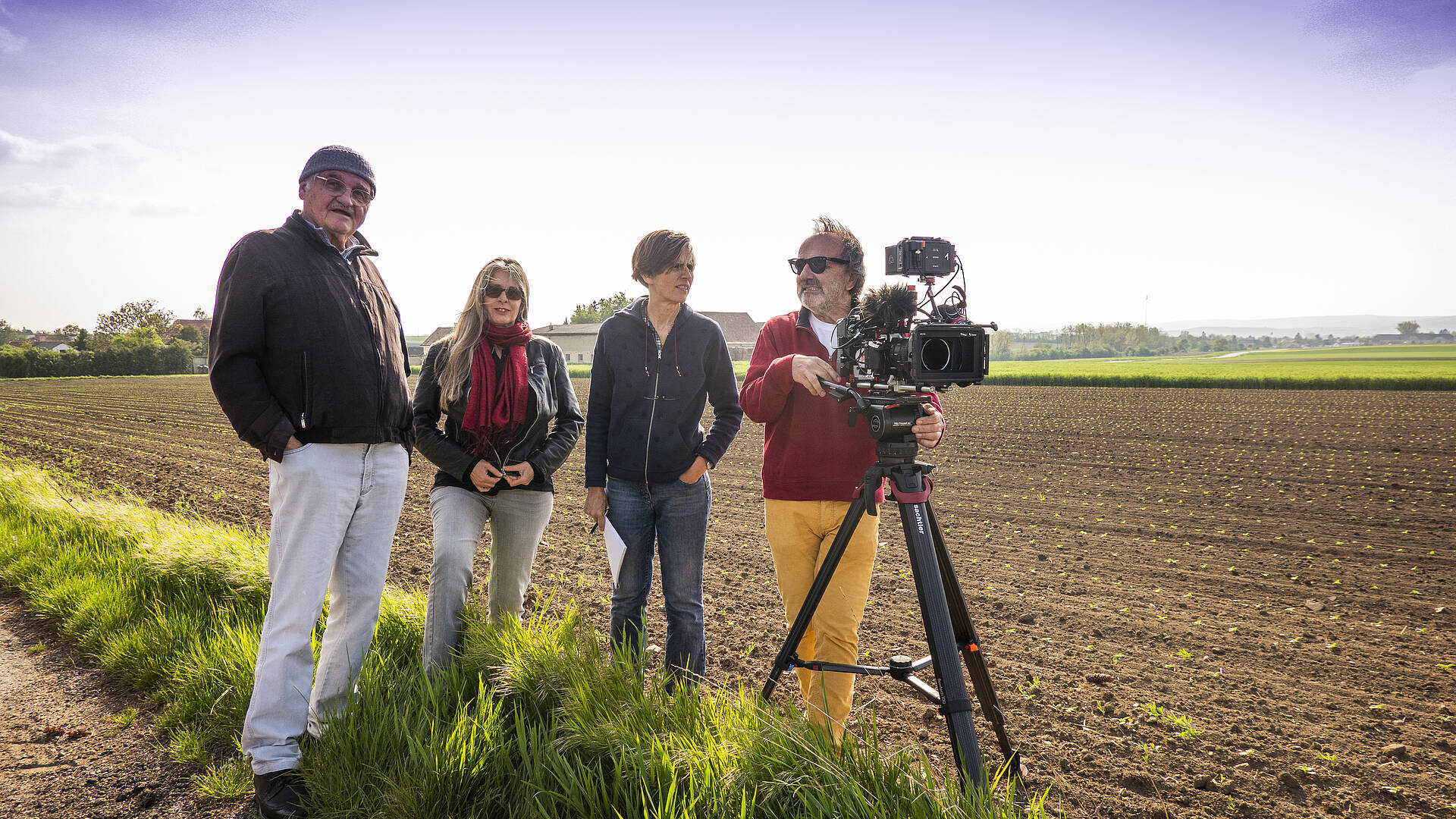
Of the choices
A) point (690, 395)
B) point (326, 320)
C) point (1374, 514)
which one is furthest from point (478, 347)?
point (1374, 514)

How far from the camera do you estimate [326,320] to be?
2.73 m

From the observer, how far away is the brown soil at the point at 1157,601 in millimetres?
3525

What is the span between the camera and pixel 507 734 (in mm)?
2762

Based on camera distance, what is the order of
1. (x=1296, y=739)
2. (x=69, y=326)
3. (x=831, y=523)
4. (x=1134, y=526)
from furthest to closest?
(x=69, y=326) < (x=1134, y=526) < (x=1296, y=739) < (x=831, y=523)

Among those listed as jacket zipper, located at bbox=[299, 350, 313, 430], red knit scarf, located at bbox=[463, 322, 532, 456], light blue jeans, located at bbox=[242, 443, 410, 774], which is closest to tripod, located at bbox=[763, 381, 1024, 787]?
red knit scarf, located at bbox=[463, 322, 532, 456]

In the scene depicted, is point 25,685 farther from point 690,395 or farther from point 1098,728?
point 1098,728

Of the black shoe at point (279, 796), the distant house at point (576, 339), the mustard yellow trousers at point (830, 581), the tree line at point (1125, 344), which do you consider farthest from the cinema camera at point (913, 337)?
the tree line at point (1125, 344)

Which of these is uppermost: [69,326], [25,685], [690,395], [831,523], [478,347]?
[69,326]

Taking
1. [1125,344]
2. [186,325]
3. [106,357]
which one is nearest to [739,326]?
[106,357]

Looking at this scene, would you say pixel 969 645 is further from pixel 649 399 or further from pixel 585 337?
pixel 585 337

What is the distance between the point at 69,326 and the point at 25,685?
142 meters

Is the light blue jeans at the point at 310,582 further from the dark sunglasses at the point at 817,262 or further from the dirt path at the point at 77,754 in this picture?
the dark sunglasses at the point at 817,262

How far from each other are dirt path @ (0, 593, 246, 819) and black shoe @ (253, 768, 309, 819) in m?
0.17

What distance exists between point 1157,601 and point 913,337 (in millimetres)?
5204
